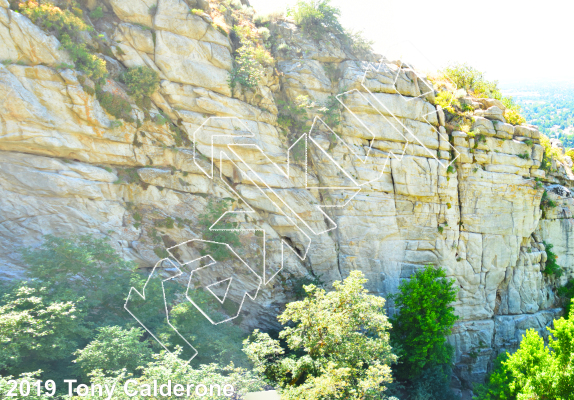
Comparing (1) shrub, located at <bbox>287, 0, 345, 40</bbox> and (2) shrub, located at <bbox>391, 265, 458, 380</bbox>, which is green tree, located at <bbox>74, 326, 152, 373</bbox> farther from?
(1) shrub, located at <bbox>287, 0, 345, 40</bbox>

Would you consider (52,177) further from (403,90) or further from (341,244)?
(403,90)

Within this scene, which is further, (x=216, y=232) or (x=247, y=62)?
(x=247, y=62)

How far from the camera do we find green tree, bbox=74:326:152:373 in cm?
1030

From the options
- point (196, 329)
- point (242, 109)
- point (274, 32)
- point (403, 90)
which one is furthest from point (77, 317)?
point (403, 90)

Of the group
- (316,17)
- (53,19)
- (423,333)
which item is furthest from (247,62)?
(423,333)

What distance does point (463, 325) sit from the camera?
2122 centimetres

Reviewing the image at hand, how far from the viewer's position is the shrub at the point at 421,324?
16.8 m

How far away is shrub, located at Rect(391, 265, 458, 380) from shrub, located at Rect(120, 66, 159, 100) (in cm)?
1563

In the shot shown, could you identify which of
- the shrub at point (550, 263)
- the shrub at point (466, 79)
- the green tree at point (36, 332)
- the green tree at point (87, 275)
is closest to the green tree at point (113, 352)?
the green tree at point (36, 332)

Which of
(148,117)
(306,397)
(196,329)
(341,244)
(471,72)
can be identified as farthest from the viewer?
(471,72)

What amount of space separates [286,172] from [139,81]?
316 inches

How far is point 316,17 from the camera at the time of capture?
20.2 meters

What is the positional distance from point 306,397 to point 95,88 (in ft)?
47.1

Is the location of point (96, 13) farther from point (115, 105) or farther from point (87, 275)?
point (87, 275)
